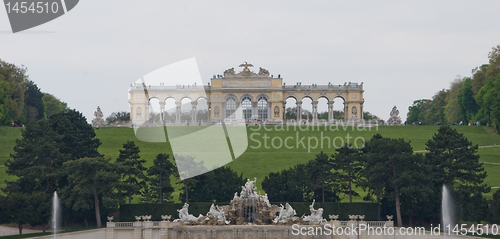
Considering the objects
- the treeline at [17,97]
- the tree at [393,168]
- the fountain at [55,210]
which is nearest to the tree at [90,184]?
the fountain at [55,210]

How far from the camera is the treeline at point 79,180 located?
147ft

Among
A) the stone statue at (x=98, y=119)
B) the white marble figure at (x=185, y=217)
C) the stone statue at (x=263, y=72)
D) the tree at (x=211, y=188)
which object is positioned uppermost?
the stone statue at (x=263, y=72)

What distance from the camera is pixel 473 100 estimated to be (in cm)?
8019

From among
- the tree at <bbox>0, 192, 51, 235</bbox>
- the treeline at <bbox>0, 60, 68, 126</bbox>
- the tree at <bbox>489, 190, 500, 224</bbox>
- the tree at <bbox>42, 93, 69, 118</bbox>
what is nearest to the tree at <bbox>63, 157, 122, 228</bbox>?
the tree at <bbox>0, 192, 51, 235</bbox>

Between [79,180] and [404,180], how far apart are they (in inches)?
717

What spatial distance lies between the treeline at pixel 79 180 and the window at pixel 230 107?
3423 cm

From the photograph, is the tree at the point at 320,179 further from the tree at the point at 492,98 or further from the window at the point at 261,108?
the window at the point at 261,108

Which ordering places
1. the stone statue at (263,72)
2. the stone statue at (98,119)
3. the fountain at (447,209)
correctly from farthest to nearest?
the stone statue at (263,72)
the stone statue at (98,119)
the fountain at (447,209)

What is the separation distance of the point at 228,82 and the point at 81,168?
137 feet

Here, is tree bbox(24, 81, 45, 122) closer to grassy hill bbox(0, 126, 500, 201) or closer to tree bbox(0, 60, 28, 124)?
tree bbox(0, 60, 28, 124)

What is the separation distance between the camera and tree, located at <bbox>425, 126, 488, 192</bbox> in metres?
46.6

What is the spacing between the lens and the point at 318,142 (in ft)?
218

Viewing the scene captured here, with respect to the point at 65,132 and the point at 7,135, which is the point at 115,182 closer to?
the point at 65,132

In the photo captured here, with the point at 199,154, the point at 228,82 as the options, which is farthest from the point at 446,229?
the point at 228,82
